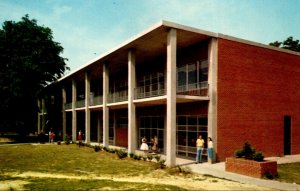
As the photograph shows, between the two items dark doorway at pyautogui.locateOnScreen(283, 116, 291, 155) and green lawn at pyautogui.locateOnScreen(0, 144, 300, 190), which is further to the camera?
dark doorway at pyautogui.locateOnScreen(283, 116, 291, 155)

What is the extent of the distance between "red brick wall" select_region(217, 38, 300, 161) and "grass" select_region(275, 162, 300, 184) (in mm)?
3114

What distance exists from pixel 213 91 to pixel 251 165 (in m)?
5.79


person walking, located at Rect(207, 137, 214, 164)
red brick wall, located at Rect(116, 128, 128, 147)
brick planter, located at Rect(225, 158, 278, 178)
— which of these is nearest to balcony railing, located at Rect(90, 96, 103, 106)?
red brick wall, located at Rect(116, 128, 128, 147)

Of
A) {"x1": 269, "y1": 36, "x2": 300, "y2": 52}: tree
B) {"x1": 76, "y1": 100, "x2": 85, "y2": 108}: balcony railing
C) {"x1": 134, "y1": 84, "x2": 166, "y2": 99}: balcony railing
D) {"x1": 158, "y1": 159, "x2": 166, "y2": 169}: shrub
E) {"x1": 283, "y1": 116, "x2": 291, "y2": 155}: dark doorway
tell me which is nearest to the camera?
{"x1": 158, "y1": 159, "x2": 166, "y2": 169}: shrub

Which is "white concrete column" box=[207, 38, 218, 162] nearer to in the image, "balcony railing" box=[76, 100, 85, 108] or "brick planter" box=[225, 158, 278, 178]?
"brick planter" box=[225, 158, 278, 178]

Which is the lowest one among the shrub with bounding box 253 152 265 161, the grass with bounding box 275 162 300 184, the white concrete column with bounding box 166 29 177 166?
the grass with bounding box 275 162 300 184

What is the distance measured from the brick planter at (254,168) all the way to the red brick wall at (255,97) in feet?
12.0

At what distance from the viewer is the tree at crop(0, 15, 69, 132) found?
35781 mm

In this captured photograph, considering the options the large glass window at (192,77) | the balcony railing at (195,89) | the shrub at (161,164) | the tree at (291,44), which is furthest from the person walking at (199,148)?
the tree at (291,44)

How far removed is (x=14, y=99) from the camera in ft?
119

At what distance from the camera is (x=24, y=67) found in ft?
118

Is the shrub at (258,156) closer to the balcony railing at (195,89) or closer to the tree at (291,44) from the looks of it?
the balcony railing at (195,89)

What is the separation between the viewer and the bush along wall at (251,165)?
46.3 ft

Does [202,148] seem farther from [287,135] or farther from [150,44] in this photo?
[287,135]
